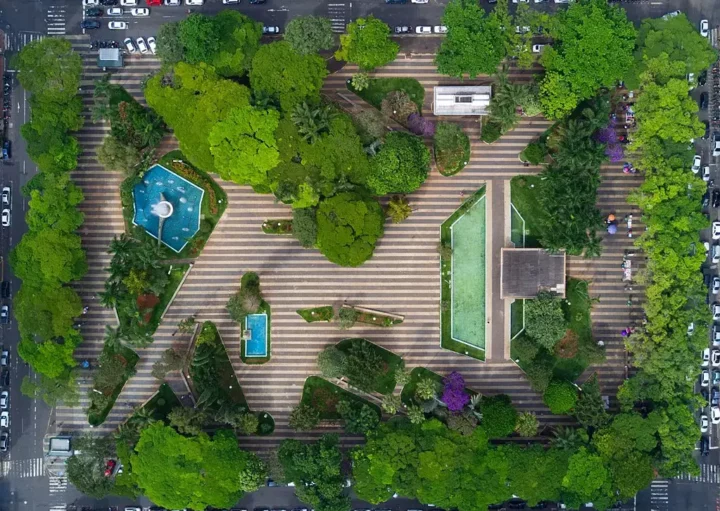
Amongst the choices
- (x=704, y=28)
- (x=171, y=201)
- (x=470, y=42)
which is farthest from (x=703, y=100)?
(x=171, y=201)

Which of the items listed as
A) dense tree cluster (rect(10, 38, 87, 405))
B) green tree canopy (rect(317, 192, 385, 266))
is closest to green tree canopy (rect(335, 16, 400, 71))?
green tree canopy (rect(317, 192, 385, 266))

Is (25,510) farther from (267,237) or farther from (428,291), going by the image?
(428,291)

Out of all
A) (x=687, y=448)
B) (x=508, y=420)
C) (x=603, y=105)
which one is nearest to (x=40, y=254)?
(x=508, y=420)

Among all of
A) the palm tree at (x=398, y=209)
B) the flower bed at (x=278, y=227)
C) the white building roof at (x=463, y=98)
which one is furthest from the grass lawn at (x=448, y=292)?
the flower bed at (x=278, y=227)

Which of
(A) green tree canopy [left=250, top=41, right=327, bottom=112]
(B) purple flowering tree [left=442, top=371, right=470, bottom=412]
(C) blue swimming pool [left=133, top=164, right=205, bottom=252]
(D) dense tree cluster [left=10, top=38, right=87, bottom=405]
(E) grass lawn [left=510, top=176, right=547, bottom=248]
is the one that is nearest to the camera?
(A) green tree canopy [left=250, top=41, right=327, bottom=112]

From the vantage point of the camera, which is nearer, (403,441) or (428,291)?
(403,441)

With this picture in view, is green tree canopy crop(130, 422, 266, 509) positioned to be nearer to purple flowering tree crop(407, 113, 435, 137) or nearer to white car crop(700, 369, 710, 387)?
purple flowering tree crop(407, 113, 435, 137)

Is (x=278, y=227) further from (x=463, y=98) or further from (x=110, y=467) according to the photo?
(x=110, y=467)
